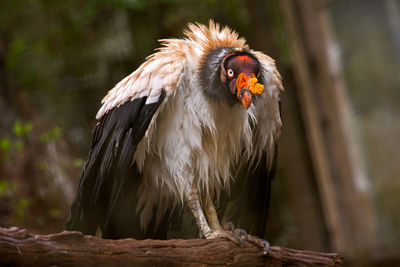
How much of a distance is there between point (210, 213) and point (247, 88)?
28.8 inches

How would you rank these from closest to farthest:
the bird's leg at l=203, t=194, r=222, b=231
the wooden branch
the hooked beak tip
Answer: the wooden branch
the hooked beak tip
the bird's leg at l=203, t=194, r=222, b=231

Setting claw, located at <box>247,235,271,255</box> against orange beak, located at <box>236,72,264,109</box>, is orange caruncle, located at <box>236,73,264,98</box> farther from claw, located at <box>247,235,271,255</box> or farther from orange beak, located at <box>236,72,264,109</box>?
claw, located at <box>247,235,271,255</box>

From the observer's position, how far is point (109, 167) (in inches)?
98.9

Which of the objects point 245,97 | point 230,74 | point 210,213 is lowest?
point 210,213

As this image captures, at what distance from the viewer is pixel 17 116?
4.82 m

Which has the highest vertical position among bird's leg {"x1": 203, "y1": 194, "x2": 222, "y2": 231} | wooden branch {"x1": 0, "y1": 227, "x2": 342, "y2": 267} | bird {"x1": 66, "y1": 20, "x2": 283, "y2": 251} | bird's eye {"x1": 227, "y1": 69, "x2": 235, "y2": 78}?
bird's eye {"x1": 227, "y1": 69, "x2": 235, "y2": 78}

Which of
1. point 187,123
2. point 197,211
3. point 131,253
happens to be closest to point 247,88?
point 187,123

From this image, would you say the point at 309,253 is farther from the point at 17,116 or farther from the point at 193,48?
the point at 17,116

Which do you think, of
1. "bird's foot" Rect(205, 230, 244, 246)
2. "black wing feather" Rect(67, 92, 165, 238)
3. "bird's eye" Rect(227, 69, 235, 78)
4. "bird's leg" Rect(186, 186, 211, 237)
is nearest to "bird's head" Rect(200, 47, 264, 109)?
"bird's eye" Rect(227, 69, 235, 78)

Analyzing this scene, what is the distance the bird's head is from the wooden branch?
687 mm

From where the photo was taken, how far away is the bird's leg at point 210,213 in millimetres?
2752

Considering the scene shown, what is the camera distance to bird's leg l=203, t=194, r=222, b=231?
2.75 m

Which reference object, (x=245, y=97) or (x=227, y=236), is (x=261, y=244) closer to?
(x=227, y=236)

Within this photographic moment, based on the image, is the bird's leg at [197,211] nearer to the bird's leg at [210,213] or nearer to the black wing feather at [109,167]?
the bird's leg at [210,213]
